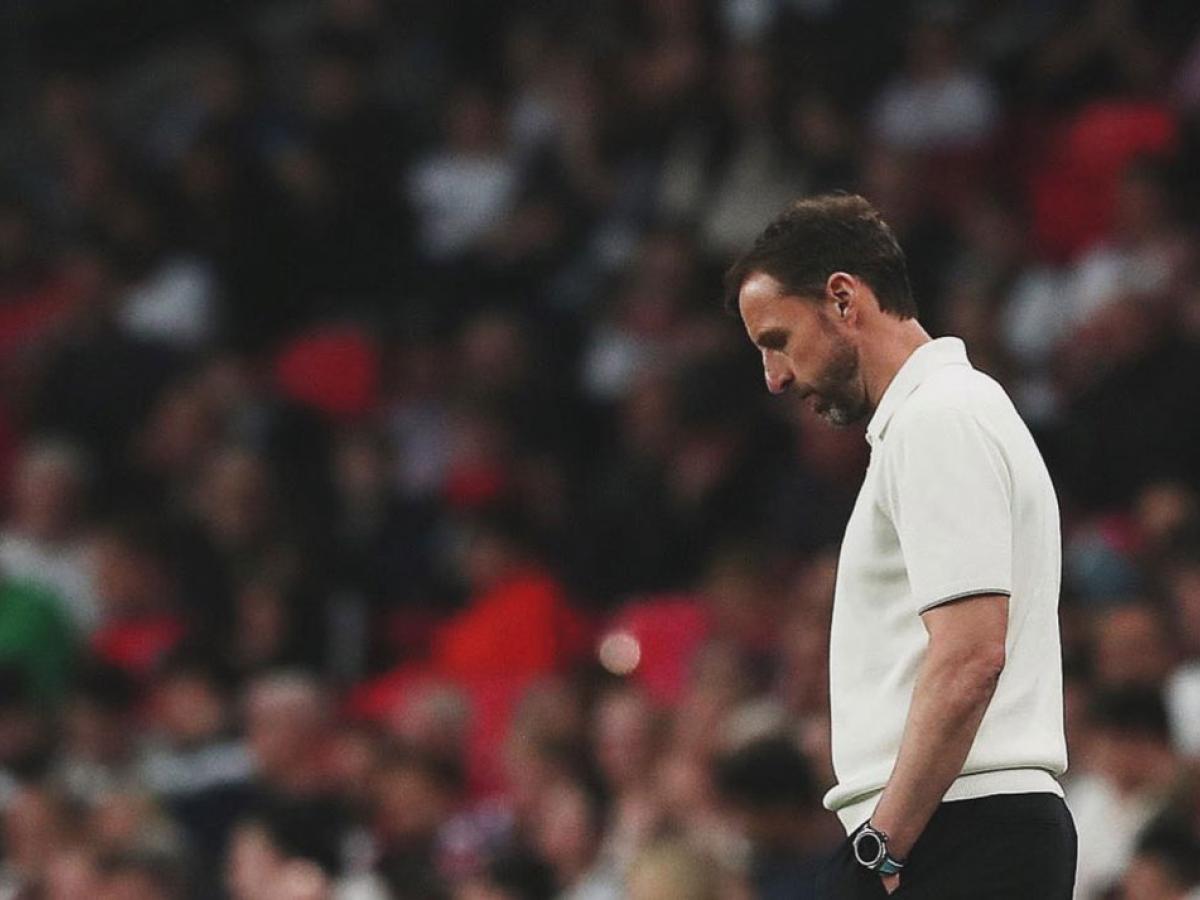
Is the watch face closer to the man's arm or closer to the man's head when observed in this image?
the man's arm

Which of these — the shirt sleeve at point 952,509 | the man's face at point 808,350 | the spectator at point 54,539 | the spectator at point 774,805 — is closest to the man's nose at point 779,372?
the man's face at point 808,350

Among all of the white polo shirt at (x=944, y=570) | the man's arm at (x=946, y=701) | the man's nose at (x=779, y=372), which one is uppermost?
the man's nose at (x=779, y=372)

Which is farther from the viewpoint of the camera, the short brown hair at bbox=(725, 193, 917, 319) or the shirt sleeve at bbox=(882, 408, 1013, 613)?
the short brown hair at bbox=(725, 193, 917, 319)

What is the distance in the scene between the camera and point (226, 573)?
32.6 ft

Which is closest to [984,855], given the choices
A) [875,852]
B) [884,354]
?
[875,852]

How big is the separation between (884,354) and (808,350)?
110 millimetres

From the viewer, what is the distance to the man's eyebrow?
3.89 m

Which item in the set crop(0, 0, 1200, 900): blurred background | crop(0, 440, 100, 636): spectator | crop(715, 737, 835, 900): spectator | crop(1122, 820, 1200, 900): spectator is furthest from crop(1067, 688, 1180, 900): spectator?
crop(0, 440, 100, 636): spectator

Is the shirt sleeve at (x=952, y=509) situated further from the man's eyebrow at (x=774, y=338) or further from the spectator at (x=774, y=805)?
the spectator at (x=774, y=805)

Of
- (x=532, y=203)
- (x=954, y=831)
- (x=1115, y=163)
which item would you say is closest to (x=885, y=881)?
(x=954, y=831)

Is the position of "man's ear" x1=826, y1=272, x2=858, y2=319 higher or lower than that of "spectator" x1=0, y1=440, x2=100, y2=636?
lower

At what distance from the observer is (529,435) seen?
10.2 metres

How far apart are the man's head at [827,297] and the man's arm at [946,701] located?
1.34 feet

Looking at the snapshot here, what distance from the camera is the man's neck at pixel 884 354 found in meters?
3.87
